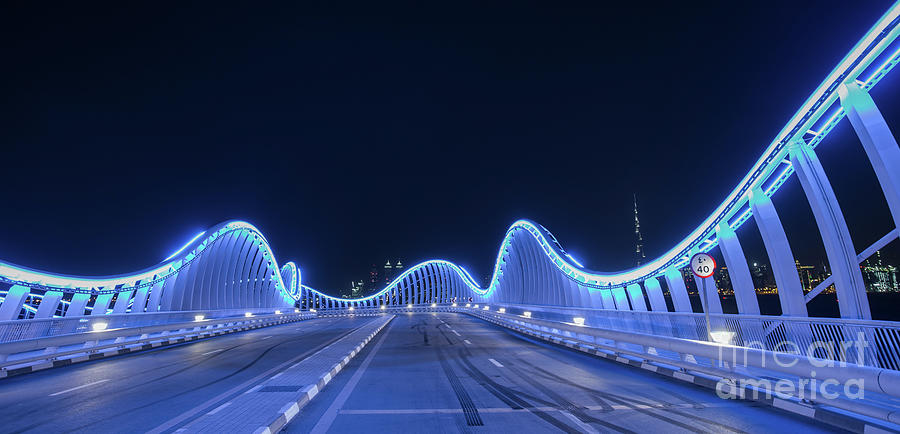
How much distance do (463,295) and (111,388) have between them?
78.9m

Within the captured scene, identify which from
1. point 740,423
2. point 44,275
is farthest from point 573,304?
point 44,275

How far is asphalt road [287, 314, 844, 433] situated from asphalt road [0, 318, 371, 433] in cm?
208

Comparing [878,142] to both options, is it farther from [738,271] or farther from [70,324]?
[70,324]

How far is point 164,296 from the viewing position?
3070cm

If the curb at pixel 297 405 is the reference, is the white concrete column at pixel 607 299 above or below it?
above

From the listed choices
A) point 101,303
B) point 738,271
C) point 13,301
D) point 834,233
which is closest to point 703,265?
point 834,233

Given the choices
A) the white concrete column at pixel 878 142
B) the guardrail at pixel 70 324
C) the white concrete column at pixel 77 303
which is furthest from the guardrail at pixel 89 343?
the white concrete column at pixel 878 142

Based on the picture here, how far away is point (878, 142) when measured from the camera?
9617mm

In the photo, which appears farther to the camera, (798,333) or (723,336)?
(723,336)

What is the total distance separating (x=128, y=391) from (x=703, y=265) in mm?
12406

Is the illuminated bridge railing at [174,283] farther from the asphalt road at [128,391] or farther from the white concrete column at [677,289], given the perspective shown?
the white concrete column at [677,289]

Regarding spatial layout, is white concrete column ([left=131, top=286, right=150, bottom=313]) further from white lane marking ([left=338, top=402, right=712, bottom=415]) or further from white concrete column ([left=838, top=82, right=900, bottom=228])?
white concrete column ([left=838, top=82, right=900, bottom=228])

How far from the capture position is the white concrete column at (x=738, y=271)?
14125mm

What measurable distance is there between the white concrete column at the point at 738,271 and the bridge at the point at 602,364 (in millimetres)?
51
